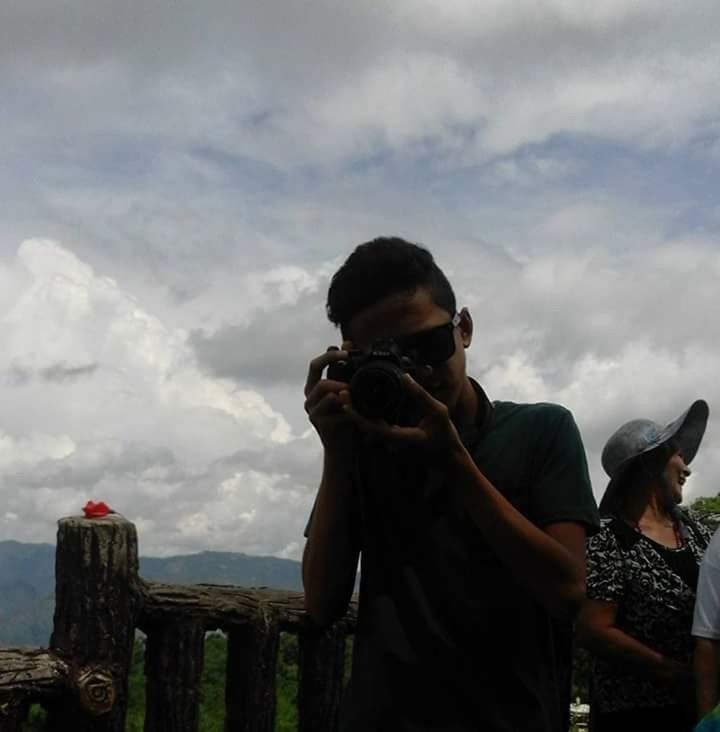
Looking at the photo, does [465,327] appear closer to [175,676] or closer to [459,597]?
[459,597]

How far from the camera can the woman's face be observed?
3.81 m

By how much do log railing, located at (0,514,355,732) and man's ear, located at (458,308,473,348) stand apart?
56.3 inches

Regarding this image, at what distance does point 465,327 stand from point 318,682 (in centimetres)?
198

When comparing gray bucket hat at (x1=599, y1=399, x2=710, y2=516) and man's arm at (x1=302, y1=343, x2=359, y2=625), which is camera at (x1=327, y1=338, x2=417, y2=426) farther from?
gray bucket hat at (x1=599, y1=399, x2=710, y2=516)

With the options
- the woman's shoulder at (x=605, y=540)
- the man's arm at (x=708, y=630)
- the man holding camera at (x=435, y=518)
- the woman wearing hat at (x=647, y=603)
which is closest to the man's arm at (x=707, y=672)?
the man's arm at (x=708, y=630)

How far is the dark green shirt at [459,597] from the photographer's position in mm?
2236

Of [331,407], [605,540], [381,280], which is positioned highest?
[381,280]

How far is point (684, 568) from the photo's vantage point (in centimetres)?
359

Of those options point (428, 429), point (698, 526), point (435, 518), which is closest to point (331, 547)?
point (435, 518)

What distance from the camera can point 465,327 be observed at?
249 cm

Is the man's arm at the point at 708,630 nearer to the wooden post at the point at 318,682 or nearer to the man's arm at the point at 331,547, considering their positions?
the man's arm at the point at 331,547

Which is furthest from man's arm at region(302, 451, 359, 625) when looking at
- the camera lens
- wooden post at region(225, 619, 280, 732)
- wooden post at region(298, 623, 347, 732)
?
wooden post at region(298, 623, 347, 732)

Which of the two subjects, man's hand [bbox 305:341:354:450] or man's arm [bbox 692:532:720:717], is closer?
man's hand [bbox 305:341:354:450]

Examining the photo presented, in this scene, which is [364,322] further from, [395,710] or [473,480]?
[395,710]
